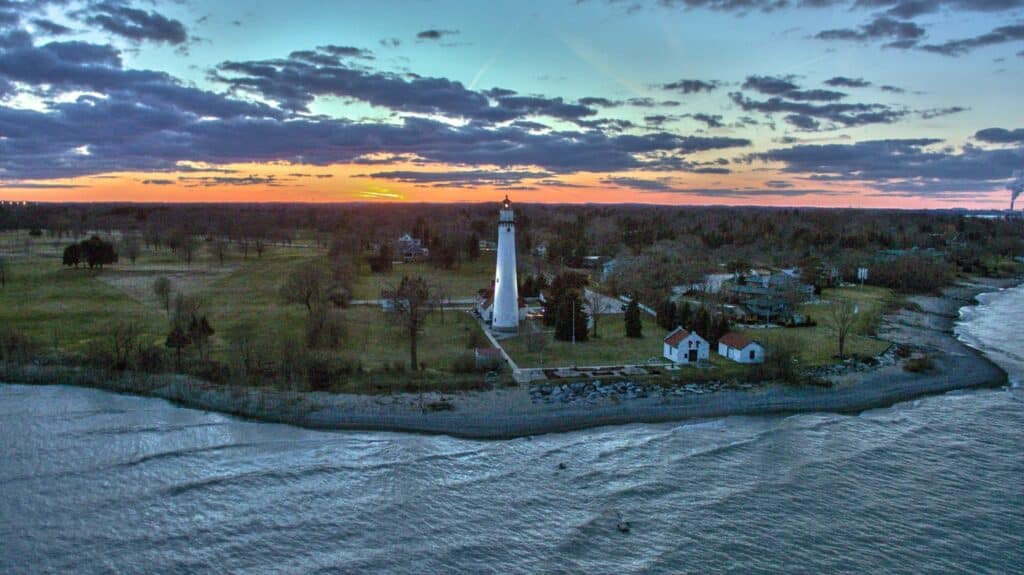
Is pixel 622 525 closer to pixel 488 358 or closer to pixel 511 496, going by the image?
pixel 511 496

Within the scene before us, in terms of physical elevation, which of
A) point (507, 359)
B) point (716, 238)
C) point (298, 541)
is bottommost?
point (298, 541)

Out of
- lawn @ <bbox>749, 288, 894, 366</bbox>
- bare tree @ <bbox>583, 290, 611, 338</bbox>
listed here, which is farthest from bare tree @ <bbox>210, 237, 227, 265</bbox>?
lawn @ <bbox>749, 288, 894, 366</bbox>

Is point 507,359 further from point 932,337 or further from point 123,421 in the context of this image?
point 932,337

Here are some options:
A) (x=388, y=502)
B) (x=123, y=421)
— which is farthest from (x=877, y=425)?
(x=123, y=421)

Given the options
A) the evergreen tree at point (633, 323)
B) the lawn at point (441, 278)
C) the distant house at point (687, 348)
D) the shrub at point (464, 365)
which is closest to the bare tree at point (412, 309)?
the shrub at point (464, 365)

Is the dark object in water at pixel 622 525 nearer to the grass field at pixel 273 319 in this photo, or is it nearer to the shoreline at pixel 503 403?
the shoreline at pixel 503 403

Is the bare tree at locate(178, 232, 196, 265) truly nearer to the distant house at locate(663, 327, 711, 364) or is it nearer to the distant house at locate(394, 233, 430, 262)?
the distant house at locate(394, 233, 430, 262)
